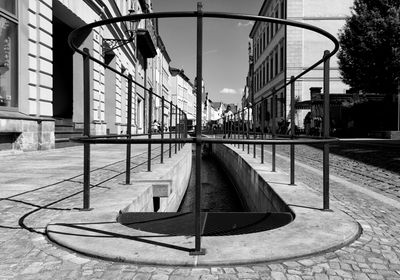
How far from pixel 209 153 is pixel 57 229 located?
22245 millimetres

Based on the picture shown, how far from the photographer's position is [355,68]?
75.7 ft

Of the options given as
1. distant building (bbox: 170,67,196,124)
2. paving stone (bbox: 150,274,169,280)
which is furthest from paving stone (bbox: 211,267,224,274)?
distant building (bbox: 170,67,196,124)

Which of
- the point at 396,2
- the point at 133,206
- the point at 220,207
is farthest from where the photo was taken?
the point at 396,2

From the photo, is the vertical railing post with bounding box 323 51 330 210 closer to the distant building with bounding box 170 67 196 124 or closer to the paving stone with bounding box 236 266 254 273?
the paving stone with bounding box 236 266 254 273

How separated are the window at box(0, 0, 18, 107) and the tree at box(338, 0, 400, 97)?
721 inches

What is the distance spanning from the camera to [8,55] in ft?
32.7

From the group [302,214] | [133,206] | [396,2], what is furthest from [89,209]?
[396,2]

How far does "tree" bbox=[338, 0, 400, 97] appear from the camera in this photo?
21.2 meters

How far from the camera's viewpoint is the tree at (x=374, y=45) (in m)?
21.2

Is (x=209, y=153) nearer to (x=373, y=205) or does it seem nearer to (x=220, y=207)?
(x=220, y=207)

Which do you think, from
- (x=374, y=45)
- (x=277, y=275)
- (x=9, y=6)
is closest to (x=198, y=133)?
(x=277, y=275)

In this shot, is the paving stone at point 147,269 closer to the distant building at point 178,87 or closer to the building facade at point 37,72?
the building facade at point 37,72

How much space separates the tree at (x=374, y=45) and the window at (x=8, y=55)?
60.1 ft

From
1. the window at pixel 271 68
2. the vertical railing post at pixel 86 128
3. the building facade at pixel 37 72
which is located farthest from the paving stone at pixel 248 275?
the window at pixel 271 68
